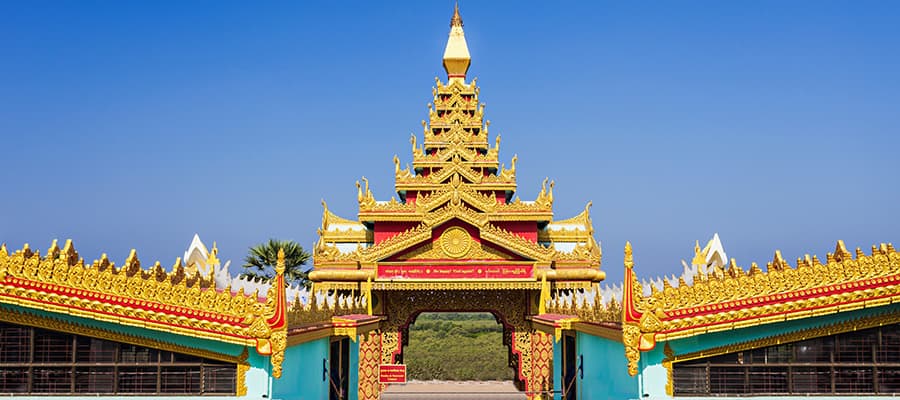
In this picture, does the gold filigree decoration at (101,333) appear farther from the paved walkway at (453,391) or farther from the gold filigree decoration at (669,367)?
the paved walkway at (453,391)

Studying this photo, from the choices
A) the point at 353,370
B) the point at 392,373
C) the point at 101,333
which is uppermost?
the point at 101,333

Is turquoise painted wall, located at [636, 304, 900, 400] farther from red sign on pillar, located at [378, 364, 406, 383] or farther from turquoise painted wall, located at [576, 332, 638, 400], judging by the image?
red sign on pillar, located at [378, 364, 406, 383]

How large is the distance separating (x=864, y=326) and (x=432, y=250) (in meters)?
15.7

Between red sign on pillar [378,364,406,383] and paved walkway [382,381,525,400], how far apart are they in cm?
182

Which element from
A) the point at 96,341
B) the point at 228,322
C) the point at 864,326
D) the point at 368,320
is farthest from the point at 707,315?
the point at 368,320

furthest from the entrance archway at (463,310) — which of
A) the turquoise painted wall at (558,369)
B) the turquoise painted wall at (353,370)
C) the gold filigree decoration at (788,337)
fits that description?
the gold filigree decoration at (788,337)

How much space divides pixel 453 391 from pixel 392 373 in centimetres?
478

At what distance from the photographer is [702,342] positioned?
1338 cm

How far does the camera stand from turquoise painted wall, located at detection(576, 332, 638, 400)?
1414 cm

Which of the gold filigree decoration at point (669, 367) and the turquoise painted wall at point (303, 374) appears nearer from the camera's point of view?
the gold filigree decoration at point (669, 367)

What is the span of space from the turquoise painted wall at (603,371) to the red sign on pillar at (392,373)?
9.47 m

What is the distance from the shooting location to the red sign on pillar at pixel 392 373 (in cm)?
2781

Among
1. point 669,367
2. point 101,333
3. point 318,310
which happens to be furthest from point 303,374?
point 669,367

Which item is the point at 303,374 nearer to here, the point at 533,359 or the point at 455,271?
the point at 455,271
